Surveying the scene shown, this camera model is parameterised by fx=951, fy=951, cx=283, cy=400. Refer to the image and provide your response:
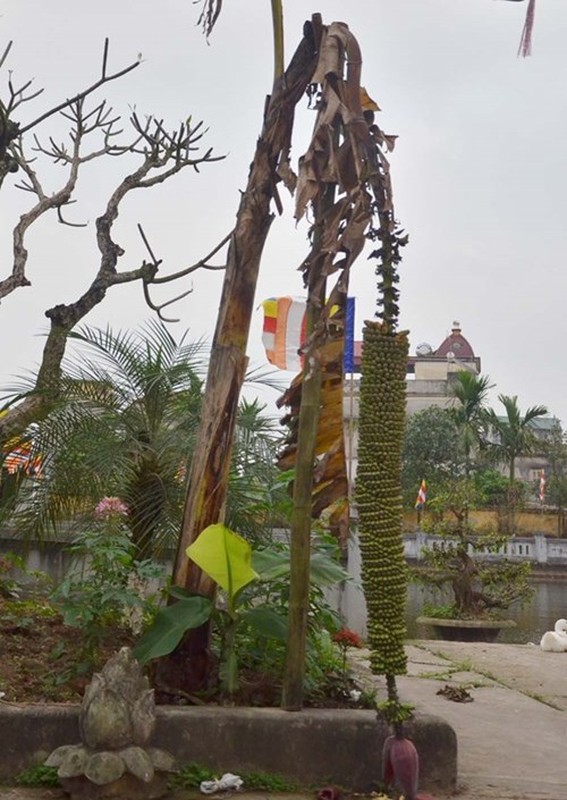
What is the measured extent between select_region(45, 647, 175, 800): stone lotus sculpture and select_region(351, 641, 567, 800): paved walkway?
1.26 meters

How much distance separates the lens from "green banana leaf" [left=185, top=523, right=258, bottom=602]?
385cm

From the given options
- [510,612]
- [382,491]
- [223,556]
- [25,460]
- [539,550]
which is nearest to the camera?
[382,491]

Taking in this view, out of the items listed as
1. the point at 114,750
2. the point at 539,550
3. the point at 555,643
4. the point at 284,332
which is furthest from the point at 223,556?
the point at 539,550

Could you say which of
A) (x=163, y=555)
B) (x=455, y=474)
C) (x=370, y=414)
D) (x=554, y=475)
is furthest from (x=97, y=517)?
(x=554, y=475)

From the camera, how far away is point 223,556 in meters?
3.88

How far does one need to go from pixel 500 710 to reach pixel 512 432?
3065 cm

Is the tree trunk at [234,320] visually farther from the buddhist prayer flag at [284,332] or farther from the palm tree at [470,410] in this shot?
the palm tree at [470,410]

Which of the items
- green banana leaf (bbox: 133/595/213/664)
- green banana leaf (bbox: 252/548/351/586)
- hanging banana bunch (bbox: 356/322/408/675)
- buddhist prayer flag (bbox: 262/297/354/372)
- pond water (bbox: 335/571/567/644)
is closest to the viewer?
hanging banana bunch (bbox: 356/322/408/675)

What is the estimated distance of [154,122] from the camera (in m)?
6.97

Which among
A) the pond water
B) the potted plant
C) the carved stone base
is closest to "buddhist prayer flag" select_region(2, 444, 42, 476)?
the carved stone base

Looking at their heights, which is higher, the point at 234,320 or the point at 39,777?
the point at 234,320

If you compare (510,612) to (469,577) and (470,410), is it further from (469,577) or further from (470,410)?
(470,410)

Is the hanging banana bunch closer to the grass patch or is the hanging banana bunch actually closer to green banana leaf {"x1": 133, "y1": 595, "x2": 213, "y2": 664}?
green banana leaf {"x1": 133, "y1": 595, "x2": 213, "y2": 664}

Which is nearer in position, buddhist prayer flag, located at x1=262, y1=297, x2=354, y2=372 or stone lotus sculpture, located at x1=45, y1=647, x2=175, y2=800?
stone lotus sculpture, located at x1=45, y1=647, x2=175, y2=800
